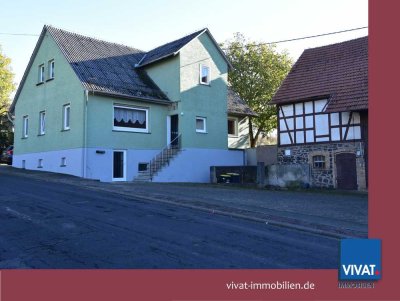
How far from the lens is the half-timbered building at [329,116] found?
20.2 m

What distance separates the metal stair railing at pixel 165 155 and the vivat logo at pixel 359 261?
54.7 ft

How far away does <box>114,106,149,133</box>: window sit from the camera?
71.9 ft

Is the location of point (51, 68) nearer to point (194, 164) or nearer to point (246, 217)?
point (194, 164)

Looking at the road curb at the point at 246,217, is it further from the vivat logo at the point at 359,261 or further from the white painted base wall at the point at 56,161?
the white painted base wall at the point at 56,161

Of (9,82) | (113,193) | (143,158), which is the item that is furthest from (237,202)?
(9,82)

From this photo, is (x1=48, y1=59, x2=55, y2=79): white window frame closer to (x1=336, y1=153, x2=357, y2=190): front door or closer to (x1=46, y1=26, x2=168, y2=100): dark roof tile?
(x1=46, y1=26, x2=168, y2=100): dark roof tile

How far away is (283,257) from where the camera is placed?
21.4 feet

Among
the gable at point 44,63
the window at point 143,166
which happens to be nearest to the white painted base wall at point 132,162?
the window at point 143,166

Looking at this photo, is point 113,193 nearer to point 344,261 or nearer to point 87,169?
point 87,169

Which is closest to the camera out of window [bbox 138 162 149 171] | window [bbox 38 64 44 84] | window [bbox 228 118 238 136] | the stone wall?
the stone wall

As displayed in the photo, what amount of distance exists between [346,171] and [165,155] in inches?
388

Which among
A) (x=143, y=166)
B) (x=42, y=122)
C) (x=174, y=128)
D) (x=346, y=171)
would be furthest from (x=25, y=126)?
(x=346, y=171)

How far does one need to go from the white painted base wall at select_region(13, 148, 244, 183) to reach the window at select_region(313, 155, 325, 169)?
637cm

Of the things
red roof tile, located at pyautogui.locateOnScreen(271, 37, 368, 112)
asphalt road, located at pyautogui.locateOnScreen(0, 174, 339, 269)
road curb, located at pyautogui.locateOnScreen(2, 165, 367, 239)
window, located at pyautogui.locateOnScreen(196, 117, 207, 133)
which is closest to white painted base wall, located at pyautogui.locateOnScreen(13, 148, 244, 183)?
window, located at pyautogui.locateOnScreen(196, 117, 207, 133)
